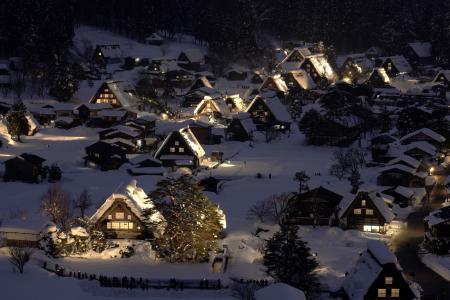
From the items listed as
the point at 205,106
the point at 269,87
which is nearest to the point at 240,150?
the point at 205,106

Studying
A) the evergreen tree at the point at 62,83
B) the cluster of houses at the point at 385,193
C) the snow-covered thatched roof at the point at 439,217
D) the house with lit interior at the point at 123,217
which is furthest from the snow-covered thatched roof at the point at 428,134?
the evergreen tree at the point at 62,83

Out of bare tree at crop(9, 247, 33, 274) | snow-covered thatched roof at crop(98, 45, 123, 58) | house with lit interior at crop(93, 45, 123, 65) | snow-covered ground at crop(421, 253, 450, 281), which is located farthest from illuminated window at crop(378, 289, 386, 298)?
snow-covered thatched roof at crop(98, 45, 123, 58)

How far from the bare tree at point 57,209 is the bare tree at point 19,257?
9.48 feet

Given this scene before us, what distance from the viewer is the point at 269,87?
65.5m

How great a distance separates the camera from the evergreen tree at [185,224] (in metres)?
26.8

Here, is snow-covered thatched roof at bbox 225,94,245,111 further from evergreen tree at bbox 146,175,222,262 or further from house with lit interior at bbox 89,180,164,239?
evergreen tree at bbox 146,175,222,262

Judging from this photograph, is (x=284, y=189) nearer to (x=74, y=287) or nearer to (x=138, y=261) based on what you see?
(x=138, y=261)

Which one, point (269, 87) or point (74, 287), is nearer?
point (74, 287)

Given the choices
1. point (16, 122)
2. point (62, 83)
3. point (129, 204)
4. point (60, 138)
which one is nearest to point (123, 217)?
point (129, 204)

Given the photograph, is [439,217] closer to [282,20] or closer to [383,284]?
[383,284]

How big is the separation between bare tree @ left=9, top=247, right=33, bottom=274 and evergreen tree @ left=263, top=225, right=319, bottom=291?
8556mm

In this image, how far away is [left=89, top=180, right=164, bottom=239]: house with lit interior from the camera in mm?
28828

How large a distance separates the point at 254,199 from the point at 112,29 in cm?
5057

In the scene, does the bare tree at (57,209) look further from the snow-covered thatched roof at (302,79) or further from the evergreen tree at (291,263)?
the snow-covered thatched roof at (302,79)
